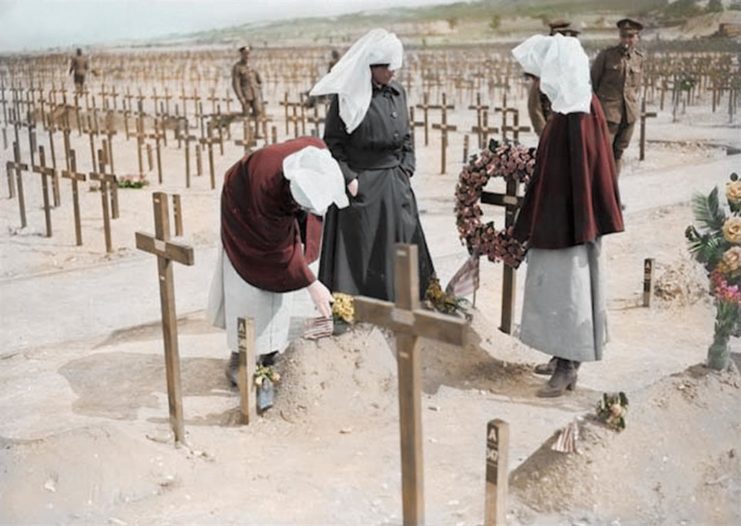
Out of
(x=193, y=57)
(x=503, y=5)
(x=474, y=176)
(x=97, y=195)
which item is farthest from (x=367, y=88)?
(x=193, y=57)

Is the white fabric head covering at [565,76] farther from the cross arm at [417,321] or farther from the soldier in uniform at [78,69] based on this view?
the soldier in uniform at [78,69]

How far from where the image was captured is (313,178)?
16.0ft

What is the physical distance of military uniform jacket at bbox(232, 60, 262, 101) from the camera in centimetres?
1847

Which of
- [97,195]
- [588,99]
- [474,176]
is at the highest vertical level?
[588,99]

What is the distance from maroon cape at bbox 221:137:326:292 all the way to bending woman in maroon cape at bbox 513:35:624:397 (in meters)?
1.17

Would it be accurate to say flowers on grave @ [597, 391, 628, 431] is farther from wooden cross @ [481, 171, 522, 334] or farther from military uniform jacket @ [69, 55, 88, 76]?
military uniform jacket @ [69, 55, 88, 76]

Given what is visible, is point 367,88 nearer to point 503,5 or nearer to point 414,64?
point 503,5

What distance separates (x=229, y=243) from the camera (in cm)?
536

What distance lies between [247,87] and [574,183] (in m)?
14.1

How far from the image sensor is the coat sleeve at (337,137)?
579 cm

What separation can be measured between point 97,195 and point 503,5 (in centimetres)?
943

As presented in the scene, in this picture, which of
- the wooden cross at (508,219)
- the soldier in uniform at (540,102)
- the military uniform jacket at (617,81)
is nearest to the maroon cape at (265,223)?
the wooden cross at (508,219)

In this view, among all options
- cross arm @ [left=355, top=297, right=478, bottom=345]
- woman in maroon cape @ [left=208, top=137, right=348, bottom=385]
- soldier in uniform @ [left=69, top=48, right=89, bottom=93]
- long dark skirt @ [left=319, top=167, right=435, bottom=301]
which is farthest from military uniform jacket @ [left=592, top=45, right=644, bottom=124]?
soldier in uniform @ [left=69, top=48, right=89, bottom=93]

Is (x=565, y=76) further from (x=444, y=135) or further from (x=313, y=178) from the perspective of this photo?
(x=444, y=135)
